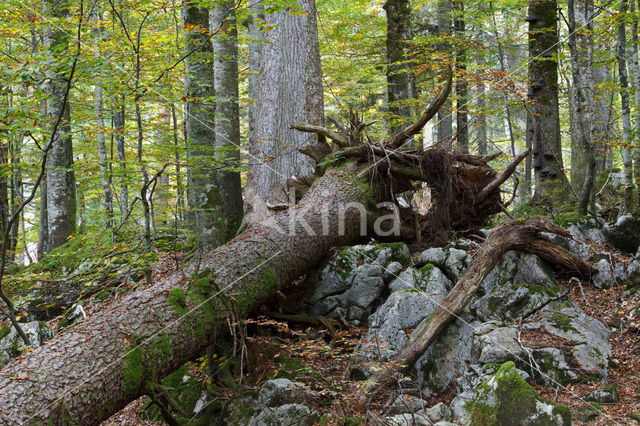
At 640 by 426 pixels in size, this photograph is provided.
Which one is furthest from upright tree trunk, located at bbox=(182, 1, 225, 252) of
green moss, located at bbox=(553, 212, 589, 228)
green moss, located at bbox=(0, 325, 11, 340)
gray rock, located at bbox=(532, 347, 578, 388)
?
green moss, located at bbox=(553, 212, 589, 228)

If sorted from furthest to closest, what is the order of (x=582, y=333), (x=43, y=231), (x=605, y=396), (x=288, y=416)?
(x=43, y=231) → (x=582, y=333) → (x=288, y=416) → (x=605, y=396)

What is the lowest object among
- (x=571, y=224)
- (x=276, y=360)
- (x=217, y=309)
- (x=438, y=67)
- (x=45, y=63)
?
(x=276, y=360)

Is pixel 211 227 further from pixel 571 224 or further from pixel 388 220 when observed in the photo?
pixel 571 224

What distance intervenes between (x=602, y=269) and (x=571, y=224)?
1143mm

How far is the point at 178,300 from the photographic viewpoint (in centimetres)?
427

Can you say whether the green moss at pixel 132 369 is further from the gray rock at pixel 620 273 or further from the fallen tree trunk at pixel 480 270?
the gray rock at pixel 620 273

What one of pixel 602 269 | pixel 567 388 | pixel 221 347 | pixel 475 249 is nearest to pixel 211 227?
pixel 221 347

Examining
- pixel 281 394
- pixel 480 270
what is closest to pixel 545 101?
pixel 480 270

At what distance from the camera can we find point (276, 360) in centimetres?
490

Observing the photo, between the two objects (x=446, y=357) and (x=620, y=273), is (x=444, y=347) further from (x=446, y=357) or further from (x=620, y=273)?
(x=620, y=273)

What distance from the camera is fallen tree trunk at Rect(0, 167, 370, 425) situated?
3170mm

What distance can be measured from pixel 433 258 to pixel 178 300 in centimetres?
330

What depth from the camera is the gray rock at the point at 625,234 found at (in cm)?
573

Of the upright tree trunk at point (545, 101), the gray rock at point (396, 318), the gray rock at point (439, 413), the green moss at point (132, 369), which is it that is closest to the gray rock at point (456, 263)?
the gray rock at point (396, 318)
